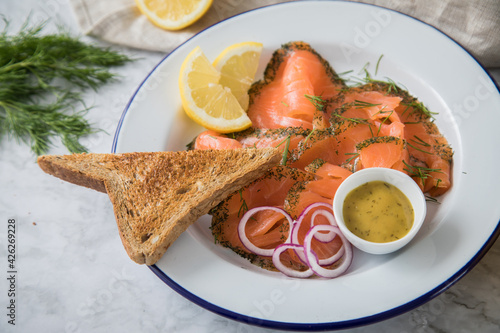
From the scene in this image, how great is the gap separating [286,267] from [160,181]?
91cm

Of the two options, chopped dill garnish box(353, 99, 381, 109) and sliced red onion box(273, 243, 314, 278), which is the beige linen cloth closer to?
chopped dill garnish box(353, 99, 381, 109)

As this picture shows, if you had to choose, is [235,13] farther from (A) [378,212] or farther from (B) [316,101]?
(A) [378,212]

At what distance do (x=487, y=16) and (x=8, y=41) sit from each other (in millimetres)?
3715

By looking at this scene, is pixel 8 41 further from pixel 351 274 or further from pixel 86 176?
pixel 351 274

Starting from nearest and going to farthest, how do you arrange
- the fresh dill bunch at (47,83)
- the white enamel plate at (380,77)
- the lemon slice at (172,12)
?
the white enamel plate at (380,77), the fresh dill bunch at (47,83), the lemon slice at (172,12)

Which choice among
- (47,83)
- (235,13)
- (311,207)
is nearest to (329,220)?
(311,207)

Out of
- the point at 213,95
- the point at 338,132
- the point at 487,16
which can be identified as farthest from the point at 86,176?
the point at 487,16

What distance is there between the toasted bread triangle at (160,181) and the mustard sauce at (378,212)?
555mm

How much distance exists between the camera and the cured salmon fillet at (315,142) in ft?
8.32

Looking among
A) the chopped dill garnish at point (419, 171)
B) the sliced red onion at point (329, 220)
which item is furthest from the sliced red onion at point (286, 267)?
the chopped dill garnish at point (419, 171)

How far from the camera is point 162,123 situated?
3.07 metres

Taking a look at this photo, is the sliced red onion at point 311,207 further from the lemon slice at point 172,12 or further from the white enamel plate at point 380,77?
the lemon slice at point 172,12

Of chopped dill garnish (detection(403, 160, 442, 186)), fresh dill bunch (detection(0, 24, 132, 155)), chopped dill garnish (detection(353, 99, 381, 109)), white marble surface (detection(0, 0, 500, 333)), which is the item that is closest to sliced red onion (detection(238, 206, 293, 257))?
white marble surface (detection(0, 0, 500, 333))

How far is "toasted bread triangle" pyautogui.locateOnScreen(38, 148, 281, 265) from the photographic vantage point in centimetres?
252
